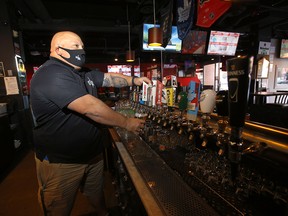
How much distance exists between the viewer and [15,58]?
15.3 feet

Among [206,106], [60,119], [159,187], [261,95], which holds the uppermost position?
[206,106]

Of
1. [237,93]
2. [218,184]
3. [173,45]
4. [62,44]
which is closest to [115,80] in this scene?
[62,44]

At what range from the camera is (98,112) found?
135 centimetres

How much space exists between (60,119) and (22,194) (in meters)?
2.31

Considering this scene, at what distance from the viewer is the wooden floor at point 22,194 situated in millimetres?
2551

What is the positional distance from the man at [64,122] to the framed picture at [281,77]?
7.80 m

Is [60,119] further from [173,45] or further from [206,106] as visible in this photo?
[173,45]

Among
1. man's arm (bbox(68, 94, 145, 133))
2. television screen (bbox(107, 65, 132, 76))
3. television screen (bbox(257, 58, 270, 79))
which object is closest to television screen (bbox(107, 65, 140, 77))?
television screen (bbox(107, 65, 132, 76))

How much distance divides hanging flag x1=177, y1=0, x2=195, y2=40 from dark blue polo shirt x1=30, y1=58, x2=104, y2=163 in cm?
223

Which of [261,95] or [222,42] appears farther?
[222,42]

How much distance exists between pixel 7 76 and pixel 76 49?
4032 millimetres

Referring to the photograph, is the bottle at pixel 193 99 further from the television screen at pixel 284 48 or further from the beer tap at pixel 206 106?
the television screen at pixel 284 48

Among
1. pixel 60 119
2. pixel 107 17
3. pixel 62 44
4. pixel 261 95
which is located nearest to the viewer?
pixel 60 119

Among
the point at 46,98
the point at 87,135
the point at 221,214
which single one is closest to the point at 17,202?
the point at 87,135
